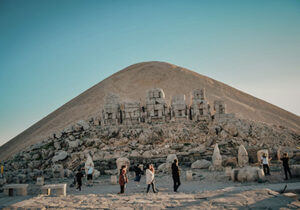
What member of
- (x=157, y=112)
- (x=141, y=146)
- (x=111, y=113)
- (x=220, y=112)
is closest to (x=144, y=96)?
(x=157, y=112)

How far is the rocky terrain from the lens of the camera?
1653 cm

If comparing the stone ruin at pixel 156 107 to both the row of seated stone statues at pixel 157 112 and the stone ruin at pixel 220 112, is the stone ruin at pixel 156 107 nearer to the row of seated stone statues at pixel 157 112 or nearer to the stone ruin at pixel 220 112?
the row of seated stone statues at pixel 157 112

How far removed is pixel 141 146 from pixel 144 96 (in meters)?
26.7

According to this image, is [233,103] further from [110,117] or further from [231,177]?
[231,177]

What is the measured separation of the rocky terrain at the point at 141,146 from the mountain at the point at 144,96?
65.9 feet

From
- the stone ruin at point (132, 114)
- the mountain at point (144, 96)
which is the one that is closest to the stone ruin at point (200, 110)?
the stone ruin at point (132, 114)

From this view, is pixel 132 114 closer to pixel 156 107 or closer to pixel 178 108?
pixel 156 107

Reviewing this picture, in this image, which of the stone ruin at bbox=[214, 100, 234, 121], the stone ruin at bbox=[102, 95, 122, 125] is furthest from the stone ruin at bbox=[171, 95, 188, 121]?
the stone ruin at bbox=[102, 95, 122, 125]

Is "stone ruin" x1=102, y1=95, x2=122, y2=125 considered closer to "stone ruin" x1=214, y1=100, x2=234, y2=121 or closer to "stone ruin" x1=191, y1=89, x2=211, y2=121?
"stone ruin" x1=191, y1=89, x2=211, y2=121

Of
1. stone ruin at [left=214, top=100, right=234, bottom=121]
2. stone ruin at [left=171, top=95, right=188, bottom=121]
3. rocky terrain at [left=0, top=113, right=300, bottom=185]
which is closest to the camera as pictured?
rocky terrain at [left=0, top=113, right=300, bottom=185]

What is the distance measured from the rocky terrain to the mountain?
2009 centimetres

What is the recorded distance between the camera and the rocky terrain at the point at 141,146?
16.5 metres

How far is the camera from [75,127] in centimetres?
2050

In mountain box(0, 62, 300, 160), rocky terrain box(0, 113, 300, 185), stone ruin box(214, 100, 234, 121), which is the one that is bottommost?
rocky terrain box(0, 113, 300, 185)
